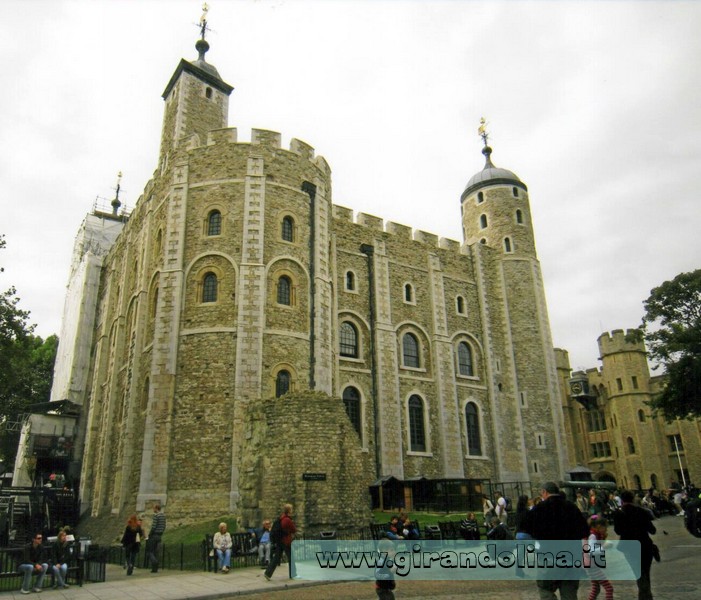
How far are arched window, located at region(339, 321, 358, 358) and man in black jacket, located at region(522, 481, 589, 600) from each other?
2122 centimetres

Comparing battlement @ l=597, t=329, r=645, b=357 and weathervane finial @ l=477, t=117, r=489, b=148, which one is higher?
weathervane finial @ l=477, t=117, r=489, b=148

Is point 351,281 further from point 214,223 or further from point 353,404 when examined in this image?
point 214,223

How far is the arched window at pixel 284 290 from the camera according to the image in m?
22.6

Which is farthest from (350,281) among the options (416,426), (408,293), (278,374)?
(278,374)

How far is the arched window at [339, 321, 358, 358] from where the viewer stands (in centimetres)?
2773

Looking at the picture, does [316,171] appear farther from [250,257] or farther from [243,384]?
[243,384]

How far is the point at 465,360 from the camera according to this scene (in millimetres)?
32469

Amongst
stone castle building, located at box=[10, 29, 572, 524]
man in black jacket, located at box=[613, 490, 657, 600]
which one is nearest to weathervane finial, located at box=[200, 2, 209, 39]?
stone castle building, located at box=[10, 29, 572, 524]

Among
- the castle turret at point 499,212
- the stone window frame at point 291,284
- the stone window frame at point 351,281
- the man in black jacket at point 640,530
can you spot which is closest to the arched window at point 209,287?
the stone window frame at point 291,284

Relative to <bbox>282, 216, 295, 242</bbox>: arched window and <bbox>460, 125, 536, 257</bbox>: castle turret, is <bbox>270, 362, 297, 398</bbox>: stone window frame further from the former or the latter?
<bbox>460, 125, 536, 257</bbox>: castle turret

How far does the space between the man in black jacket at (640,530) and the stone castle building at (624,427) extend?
3955 centimetres

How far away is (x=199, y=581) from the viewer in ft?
38.5

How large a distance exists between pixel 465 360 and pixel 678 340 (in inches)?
418

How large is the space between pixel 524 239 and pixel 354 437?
77.3ft
